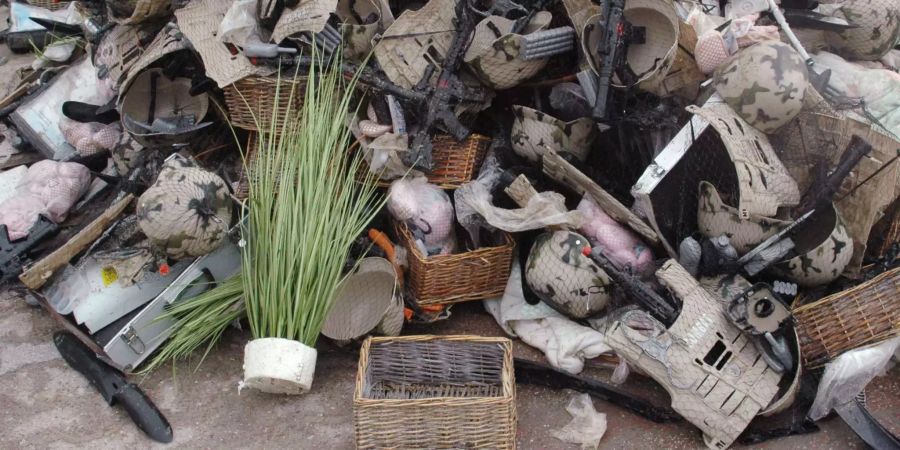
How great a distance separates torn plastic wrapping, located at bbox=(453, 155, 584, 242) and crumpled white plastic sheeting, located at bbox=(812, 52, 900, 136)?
59.6 inches

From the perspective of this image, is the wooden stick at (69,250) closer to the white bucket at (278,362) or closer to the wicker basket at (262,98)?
the wicker basket at (262,98)

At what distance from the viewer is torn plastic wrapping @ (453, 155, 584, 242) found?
13.2 feet

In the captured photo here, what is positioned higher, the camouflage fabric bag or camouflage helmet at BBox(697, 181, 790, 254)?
the camouflage fabric bag

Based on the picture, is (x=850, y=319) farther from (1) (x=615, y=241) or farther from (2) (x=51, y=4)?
(2) (x=51, y=4)

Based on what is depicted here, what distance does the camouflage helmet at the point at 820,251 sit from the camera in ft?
12.5

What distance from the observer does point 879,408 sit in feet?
12.2

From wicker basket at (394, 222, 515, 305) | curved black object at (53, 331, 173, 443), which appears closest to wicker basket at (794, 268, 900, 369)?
wicker basket at (394, 222, 515, 305)

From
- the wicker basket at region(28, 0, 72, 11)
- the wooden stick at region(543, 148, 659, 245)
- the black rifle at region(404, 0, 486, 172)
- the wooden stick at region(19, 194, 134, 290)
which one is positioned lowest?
the wicker basket at region(28, 0, 72, 11)

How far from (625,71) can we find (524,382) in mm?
1593

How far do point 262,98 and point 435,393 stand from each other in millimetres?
1787

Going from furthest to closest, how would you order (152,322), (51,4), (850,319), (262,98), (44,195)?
(51,4) < (44,195) < (262,98) < (152,322) < (850,319)

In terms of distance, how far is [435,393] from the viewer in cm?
403

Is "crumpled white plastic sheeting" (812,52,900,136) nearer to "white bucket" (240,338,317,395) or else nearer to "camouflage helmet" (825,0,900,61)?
"camouflage helmet" (825,0,900,61)

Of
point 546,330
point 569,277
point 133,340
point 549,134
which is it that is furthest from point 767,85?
point 133,340
